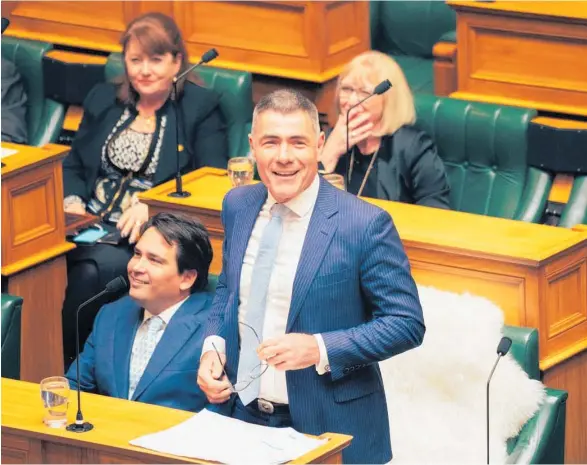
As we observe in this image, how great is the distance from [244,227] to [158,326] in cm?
76

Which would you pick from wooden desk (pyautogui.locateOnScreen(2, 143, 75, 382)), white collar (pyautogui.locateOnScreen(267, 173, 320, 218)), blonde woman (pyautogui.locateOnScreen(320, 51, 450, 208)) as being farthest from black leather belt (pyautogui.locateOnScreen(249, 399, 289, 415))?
wooden desk (pyautogui.locateOnScreen(2, 143, 75, 382))

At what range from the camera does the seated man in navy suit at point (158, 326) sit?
366 cm

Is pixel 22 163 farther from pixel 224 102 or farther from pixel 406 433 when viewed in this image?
pixel 406 433

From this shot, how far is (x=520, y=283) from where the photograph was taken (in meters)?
3.88

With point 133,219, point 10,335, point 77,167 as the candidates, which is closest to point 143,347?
point 10,335

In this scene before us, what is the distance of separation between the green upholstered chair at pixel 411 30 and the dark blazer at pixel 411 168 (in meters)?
1.23

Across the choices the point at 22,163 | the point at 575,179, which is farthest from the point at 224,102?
the point at 575,179

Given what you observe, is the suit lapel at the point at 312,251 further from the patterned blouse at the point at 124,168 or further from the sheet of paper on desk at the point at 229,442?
the patterned blouse at the point at 124,168

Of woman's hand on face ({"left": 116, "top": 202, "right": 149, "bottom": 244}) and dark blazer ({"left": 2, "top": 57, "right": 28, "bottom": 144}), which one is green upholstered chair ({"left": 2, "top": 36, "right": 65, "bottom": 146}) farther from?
woman's hand on face ({"left": 116, "top": 202, "right": 149, "bottom": 244})

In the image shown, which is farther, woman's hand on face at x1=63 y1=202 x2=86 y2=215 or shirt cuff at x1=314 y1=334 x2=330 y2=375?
woman's hand on face at x1=63 y1=202 x2=86 y2=215

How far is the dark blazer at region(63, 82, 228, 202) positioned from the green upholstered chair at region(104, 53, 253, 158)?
131 millimetres

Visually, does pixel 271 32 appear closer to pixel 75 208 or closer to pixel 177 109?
pixel 177 109

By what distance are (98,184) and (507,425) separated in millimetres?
1767

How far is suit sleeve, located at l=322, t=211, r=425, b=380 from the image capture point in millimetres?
2936
